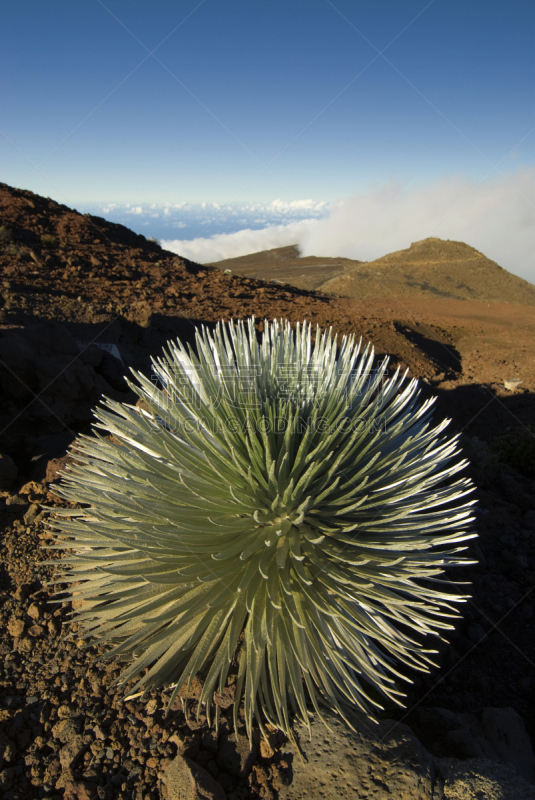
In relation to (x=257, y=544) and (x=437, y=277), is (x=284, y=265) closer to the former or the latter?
(x=437, y=277)

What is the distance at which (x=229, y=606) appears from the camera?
4.53 ft

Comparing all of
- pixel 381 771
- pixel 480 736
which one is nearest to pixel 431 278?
pixel 480 736

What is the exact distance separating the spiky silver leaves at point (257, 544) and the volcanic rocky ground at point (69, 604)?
138mm

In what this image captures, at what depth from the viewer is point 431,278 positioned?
805 inches

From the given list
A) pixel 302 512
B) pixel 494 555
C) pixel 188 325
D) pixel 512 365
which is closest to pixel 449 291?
pixel 512 365

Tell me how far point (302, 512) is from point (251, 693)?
49 centimetres

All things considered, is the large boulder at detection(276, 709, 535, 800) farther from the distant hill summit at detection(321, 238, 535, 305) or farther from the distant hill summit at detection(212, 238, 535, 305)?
the distant hill summit at detection(321, 238, 535, 305)

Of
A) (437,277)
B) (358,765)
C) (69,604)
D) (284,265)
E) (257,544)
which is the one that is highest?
(437,277)

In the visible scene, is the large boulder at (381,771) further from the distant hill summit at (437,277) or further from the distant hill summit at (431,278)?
the distant hill summit at (437,277)

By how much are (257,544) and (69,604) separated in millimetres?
849

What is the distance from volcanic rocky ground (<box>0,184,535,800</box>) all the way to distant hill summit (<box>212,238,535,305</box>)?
1117cm

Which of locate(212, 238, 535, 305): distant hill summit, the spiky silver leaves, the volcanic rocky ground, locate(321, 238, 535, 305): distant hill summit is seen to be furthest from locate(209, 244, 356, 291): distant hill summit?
the spiky silver leaves

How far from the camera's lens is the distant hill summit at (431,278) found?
1812cm

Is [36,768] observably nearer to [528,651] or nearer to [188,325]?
[528,651]
